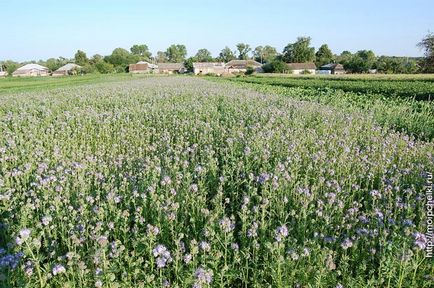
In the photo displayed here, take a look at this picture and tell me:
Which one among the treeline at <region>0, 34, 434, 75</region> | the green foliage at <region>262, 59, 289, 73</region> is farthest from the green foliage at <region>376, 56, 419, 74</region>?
the green foliage at <region>262, 59, 289, 73</region>

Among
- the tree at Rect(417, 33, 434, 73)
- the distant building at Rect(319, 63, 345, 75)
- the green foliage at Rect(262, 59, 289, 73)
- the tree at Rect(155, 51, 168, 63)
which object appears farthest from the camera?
the tree at Rect(155, 51, 168, 63)

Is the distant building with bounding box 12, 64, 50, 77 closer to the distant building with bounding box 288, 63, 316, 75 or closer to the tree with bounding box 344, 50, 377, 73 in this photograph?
the distant building with bounding box 288, 63, 316, 75

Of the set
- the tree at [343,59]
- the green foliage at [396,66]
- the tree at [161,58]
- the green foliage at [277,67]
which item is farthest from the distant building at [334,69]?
the tree at [161,58]

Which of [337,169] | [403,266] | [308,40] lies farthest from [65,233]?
[308,40]

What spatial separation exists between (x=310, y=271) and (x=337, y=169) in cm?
225

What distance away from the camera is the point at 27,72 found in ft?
434

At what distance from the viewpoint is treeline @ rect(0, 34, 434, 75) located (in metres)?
86.1

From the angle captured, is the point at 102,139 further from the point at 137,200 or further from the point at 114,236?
the point at 114,236

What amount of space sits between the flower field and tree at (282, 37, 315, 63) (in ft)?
408

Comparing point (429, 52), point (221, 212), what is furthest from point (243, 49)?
point (221, 212)

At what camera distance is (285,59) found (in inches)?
5123

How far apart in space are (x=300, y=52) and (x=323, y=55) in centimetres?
1130

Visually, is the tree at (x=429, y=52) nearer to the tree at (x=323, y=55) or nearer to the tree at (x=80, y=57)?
the tree at (x=323, y=55)

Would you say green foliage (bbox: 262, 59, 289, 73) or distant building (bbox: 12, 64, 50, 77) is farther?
distant building (bbox: 12, 64, 50, 77)
